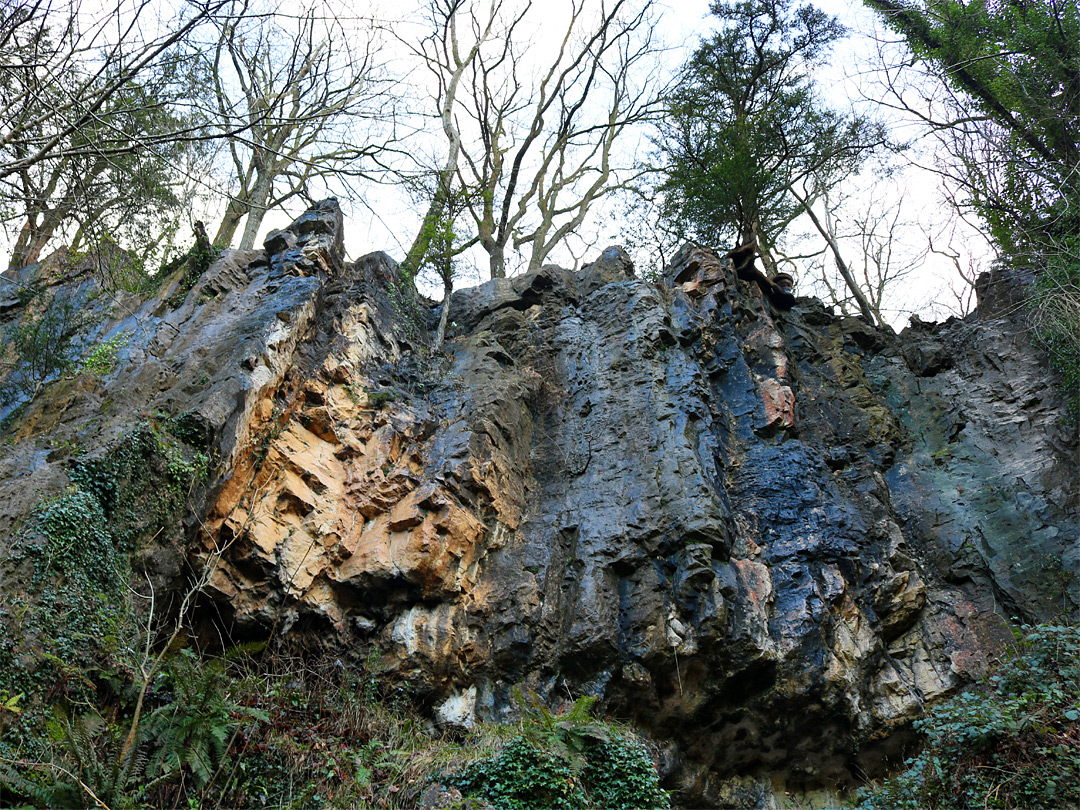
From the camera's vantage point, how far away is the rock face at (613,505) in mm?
7414

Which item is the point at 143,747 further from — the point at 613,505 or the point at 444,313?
the point at 444,313

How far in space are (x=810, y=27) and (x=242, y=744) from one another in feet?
53.4

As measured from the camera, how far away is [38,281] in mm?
11016

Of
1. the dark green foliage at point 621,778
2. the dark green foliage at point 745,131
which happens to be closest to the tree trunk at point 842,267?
the dark green foliage at point 745,131

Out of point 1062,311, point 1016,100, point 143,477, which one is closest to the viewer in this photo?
point 143,477

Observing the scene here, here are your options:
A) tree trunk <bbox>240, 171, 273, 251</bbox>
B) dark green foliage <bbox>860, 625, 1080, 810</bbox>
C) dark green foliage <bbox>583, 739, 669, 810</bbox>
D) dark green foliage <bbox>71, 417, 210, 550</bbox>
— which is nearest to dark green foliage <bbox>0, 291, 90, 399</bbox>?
dark green foliage <bbox>71, 417, 210, 550</bbox>

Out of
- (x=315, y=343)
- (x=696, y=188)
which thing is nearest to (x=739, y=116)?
(x=696, y=188)

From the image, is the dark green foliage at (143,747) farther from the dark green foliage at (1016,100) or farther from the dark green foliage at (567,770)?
the dark green foliage at (1016,100)

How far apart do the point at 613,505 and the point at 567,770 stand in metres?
3.09

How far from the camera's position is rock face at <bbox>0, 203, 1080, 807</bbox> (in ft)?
24.3

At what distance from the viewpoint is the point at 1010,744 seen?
625 cm

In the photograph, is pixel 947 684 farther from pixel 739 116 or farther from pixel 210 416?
pixel 739 116

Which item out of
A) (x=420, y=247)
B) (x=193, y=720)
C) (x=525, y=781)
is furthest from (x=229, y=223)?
(x=525, y=781)

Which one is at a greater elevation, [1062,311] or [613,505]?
[1062,311]
